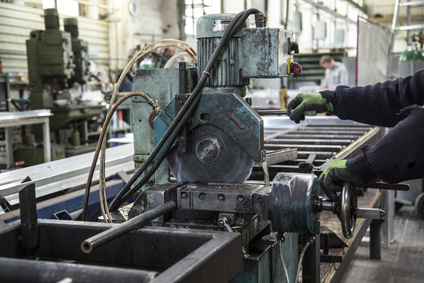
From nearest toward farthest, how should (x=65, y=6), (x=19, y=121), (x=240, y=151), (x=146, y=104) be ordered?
(x=240, y=151), (x=146, y=104), (x=19, y=121), (x=65, y=6)

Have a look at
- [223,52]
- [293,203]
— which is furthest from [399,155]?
[223,52]

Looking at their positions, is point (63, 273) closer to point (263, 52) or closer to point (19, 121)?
point (263, 52)

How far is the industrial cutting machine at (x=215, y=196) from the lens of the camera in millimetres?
1018

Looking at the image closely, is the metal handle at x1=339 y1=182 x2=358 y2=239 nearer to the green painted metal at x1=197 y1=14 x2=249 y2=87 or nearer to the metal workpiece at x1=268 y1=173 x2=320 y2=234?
the metal workpiece at x1=268 y1=173 x2=320 y2=234

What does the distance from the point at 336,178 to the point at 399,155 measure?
157 mm

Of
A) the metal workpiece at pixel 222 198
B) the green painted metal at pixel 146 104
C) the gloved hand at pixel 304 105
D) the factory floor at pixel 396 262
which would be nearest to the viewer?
the metal workpiece at pixel 222 198

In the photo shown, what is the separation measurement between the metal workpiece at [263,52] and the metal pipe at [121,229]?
404 mm

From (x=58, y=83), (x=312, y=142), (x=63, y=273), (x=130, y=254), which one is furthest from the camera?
(x=58, y=83)

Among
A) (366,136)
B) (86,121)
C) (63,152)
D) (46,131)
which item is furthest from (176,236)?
(86,121)

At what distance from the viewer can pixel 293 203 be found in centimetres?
107

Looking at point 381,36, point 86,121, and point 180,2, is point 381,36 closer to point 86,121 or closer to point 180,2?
point 86,121


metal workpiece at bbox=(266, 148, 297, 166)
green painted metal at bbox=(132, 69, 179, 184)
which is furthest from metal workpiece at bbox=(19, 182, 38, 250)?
metal workpiece at bbox=(266, 148, 297, 166)

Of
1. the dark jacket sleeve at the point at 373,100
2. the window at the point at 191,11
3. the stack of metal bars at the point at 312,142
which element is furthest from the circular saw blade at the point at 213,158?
the window at the point at 191,11

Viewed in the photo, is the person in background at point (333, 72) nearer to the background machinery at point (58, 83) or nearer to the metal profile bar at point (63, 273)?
the background machinery at point (58, 83)
